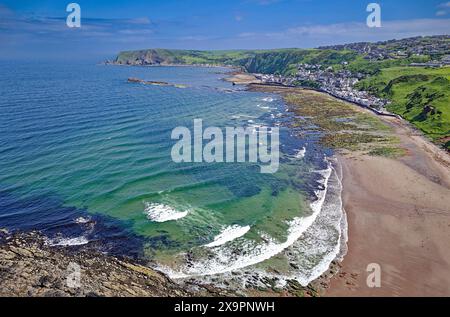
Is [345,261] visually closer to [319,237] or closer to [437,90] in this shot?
[319,237]

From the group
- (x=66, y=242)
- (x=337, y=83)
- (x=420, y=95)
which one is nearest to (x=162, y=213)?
(x=66, y=242)

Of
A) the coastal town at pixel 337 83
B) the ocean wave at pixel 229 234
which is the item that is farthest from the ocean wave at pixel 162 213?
the coastal town at pixel 337 83

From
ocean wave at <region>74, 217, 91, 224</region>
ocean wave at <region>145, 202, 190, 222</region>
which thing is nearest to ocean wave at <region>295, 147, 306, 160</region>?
ocean wave at <region>145, 202, 190, 222</region>

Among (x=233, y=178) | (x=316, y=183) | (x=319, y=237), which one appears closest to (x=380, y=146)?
(x=316, y=183)
